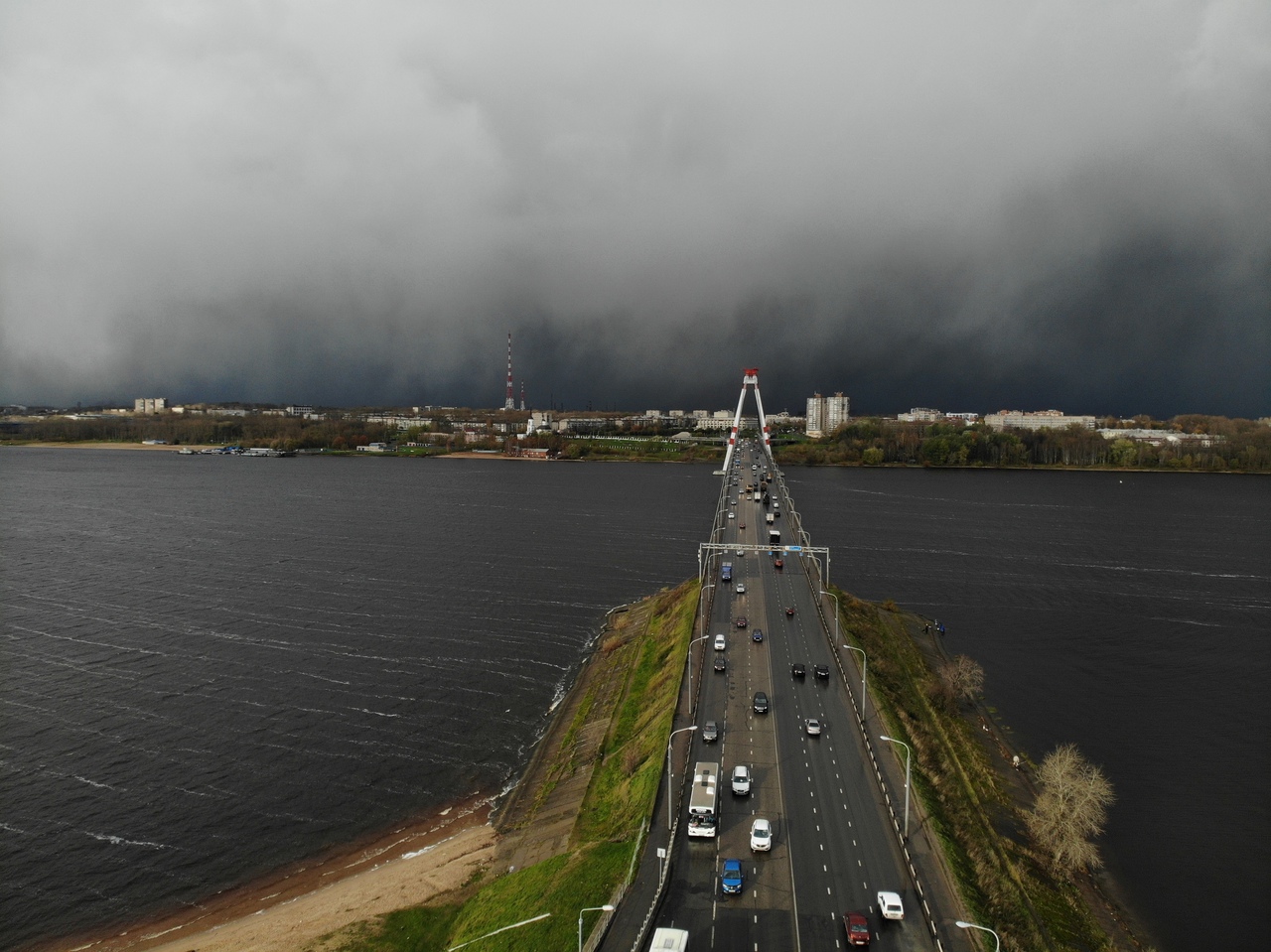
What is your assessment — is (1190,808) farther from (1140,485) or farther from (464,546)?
(1140,485)

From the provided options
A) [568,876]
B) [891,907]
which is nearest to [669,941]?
[891,907]

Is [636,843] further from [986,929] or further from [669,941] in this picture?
[986,929]

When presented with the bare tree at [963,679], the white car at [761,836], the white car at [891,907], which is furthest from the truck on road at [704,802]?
the bare tree at [963,679]

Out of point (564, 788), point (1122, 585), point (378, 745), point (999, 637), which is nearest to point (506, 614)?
point (378, 745)

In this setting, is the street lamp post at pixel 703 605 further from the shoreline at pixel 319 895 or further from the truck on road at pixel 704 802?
the shoreline at pixel 319 895

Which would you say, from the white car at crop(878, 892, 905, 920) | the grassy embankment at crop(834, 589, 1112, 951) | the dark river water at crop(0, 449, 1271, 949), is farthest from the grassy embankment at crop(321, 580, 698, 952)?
the grassy embankment at crop(834, 589, 1112, 951)
